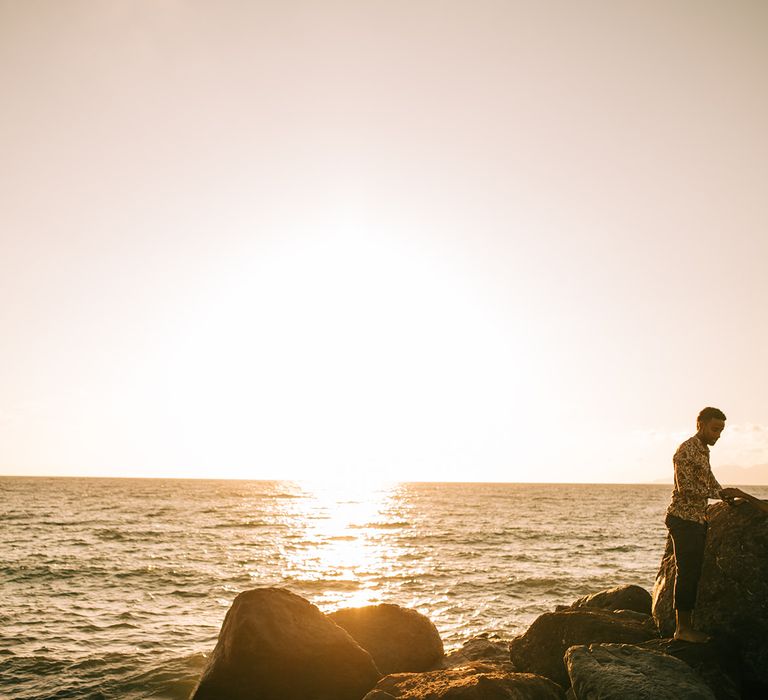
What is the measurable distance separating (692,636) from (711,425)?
2.86 meters

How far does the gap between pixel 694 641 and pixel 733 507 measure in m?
2.01

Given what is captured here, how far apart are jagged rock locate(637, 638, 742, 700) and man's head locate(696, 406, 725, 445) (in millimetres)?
2685

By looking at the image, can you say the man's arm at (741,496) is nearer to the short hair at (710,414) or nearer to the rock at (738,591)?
the rock at (738,591)

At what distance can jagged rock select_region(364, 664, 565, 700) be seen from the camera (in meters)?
6.89

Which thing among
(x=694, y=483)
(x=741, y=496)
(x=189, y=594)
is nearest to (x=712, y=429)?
(x=694, y=483)

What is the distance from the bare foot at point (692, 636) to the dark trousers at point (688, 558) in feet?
0.97

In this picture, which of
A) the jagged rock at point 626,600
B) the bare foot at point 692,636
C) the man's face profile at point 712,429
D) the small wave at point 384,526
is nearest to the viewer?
the bare foot at point 692,636

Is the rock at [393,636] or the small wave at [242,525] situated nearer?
the rock at [393,636]

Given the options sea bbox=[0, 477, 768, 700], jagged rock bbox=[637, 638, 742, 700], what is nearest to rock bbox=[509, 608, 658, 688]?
jagged rock bbox=[637, 638, 742, 700]

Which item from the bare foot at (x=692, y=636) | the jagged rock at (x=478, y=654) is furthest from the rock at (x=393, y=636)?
the bare foot at (x=692, y=636)

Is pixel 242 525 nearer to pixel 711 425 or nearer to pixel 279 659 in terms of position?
pixel 279 659

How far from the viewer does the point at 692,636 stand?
25.1 ft

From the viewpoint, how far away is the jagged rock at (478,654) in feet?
34.2

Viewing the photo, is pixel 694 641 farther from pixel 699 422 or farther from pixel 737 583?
pixel 699 422
